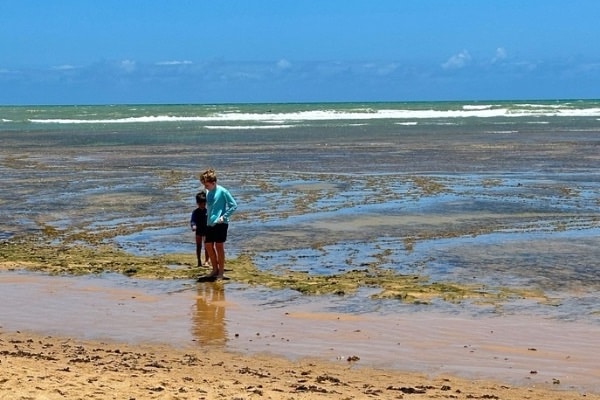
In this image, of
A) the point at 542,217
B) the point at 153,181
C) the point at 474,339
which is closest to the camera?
the point at 474,339

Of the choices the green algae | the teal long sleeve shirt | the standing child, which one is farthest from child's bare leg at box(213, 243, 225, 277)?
the teal long sleeve shirt

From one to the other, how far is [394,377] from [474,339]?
153 centimetres

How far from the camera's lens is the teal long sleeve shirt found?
1221 centimetres

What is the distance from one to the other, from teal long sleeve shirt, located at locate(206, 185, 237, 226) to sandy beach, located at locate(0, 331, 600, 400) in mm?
3797

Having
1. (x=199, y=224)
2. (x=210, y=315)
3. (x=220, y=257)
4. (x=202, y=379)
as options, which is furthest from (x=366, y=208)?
(x=202, y=379)

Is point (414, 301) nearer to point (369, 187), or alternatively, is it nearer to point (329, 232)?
point (329, 232)

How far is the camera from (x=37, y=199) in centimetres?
2144

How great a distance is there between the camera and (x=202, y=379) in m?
7.39

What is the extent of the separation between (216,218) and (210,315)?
7.77ft

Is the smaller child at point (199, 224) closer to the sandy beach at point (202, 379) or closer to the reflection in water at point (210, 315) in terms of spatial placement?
the reflection in water at point (210, 315)

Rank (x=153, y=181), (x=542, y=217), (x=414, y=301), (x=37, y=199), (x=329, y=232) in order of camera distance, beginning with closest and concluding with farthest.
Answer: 1. (x=414, y=301)
2. (x=329, y=232)
3. (x=542, y=217)
4. (x=37, y=199)
5. (x=153, y=181)

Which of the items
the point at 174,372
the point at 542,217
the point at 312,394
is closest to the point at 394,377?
the point at 312,394

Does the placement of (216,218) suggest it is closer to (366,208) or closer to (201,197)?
(201,197)

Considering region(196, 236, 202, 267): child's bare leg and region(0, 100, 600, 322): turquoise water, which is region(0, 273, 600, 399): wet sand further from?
region(196, 236, 202, 267): child's bare leg
